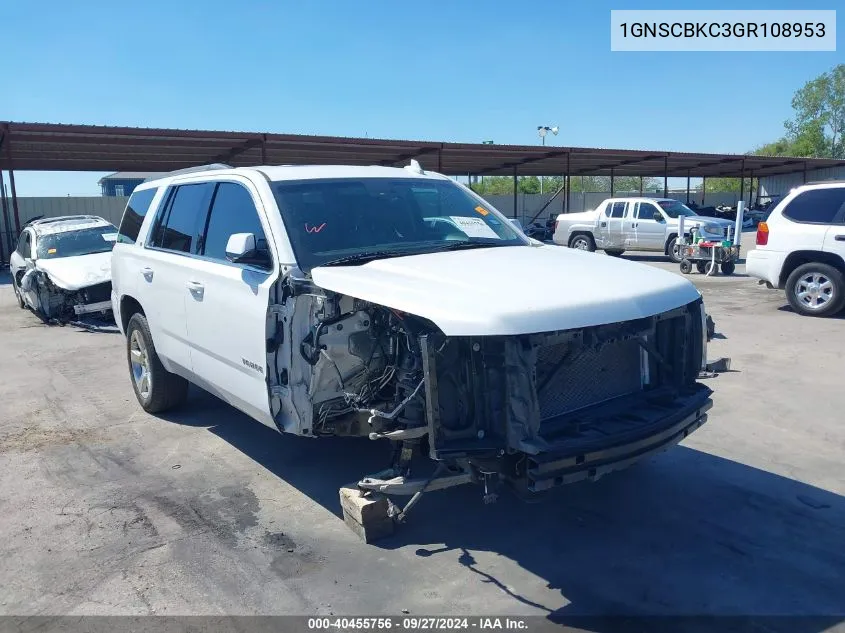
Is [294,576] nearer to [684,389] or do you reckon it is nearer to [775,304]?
[684,389]

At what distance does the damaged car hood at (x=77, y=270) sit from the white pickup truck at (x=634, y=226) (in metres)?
13.8

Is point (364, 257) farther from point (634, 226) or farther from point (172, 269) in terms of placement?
point (634, 226)

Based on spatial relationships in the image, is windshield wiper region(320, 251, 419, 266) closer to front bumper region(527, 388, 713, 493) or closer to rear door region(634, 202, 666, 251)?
front bumper region(527, 388, 713, 493)

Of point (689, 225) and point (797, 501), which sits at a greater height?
point (689, 225)

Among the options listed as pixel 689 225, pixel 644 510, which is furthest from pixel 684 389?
pixel 689 225

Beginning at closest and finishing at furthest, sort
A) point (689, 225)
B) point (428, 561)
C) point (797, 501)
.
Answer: point (428, 561)
point (797, 501)
point (689, 225)

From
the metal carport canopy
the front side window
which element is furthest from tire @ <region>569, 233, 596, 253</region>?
the front side window

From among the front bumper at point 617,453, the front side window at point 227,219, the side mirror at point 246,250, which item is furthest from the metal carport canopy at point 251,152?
the front bumper at point 617,453

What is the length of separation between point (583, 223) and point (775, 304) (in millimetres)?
10214

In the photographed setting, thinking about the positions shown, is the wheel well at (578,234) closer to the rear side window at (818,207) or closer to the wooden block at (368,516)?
the rear side window at (818,207)

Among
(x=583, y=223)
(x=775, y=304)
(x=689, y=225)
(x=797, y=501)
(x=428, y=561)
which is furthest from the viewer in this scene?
(x=583, y=223)

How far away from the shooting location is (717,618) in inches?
128

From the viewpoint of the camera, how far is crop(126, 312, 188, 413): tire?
616 centimetres

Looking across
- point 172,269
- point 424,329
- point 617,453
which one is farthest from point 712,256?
point 424,329
